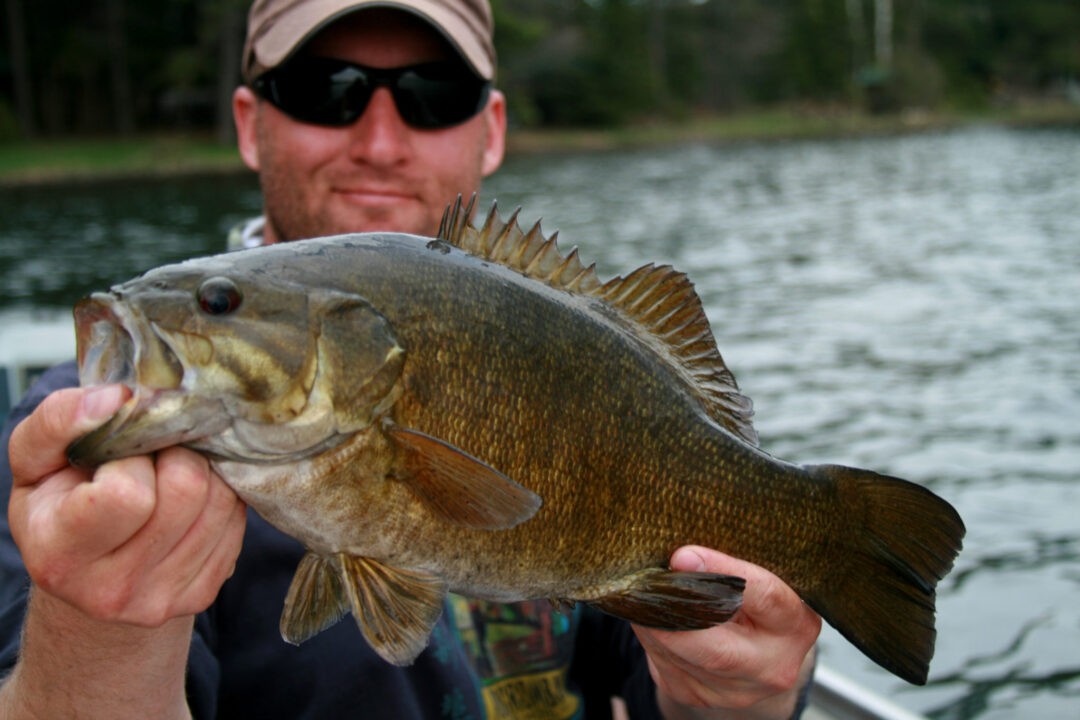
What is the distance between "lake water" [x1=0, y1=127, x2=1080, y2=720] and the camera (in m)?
5.88

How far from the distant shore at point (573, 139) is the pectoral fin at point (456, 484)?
110ft

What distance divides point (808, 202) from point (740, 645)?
24104 mm

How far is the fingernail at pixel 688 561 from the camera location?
1924mm

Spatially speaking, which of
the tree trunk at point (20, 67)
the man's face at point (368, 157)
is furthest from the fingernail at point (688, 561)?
the tree trunk at point (20, 67)

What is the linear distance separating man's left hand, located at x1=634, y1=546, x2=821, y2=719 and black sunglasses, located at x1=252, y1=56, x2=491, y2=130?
1669 mm

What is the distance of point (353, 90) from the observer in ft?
9.59

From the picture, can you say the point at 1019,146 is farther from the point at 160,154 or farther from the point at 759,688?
the point at 759,688

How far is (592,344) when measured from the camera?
1.93 m

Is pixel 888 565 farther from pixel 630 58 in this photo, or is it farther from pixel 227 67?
pixel 630 58

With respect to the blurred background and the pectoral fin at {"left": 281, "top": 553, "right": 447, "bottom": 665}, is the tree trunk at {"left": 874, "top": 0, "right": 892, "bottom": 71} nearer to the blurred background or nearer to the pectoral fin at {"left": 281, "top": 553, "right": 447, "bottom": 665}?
the blurred background

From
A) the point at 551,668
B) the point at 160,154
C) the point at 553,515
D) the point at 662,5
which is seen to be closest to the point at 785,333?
the point at 551,668

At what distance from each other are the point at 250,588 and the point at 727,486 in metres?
1.16

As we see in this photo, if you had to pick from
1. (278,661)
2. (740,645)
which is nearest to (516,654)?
(278,661)

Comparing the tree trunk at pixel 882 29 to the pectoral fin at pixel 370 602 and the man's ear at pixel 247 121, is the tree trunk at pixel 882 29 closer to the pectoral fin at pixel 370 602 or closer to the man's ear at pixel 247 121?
the man's ear at pixel 247 121
